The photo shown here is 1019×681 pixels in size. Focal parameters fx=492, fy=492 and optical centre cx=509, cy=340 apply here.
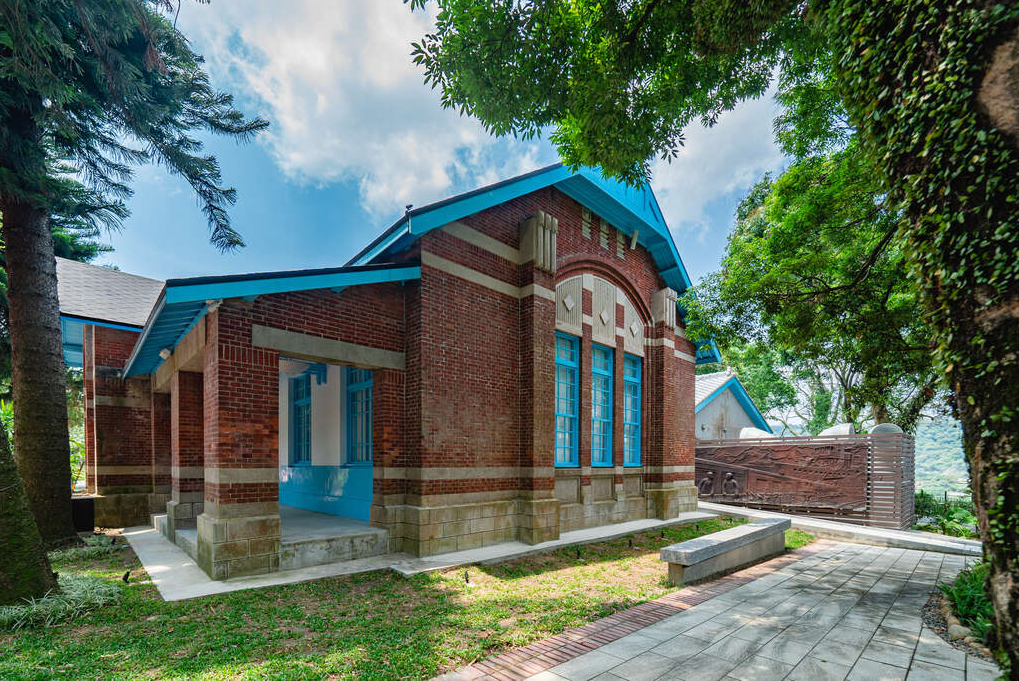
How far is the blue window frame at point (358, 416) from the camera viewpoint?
33.1 feet

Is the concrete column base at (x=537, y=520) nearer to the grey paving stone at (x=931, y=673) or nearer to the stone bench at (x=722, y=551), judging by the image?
the stone bench at (x=722, y=551)

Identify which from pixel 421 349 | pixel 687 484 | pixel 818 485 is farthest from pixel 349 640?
pixel 818 485

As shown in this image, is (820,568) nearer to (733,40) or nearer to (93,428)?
(733,40)

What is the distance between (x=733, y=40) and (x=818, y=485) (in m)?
14.2

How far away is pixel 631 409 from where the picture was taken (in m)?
14.0

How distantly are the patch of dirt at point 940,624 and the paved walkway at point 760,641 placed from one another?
3.9 inches

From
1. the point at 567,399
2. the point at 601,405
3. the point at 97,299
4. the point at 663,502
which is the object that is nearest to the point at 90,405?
the point at 97,299

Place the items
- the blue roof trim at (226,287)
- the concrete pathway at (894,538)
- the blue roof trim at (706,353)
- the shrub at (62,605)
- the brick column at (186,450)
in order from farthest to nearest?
the blue roof trim at (706,353) → the concrete pathway at (894,538) → the brick column at (186,450) → the blue roof trim at (226,287) → the shrub at (62,605)

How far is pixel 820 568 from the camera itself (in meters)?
8.53

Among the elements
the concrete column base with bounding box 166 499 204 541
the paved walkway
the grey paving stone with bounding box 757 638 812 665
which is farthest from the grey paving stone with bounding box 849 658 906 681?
the concrete column base with bounding box 166 499 204 541

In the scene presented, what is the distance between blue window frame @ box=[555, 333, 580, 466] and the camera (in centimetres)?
1153

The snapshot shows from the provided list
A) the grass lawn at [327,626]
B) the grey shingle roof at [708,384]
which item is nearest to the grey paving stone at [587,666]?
the grass lawn at [327,626]

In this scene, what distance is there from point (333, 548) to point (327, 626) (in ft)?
8.93

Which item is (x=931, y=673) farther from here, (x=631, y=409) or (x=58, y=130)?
(x=58, y=130)
